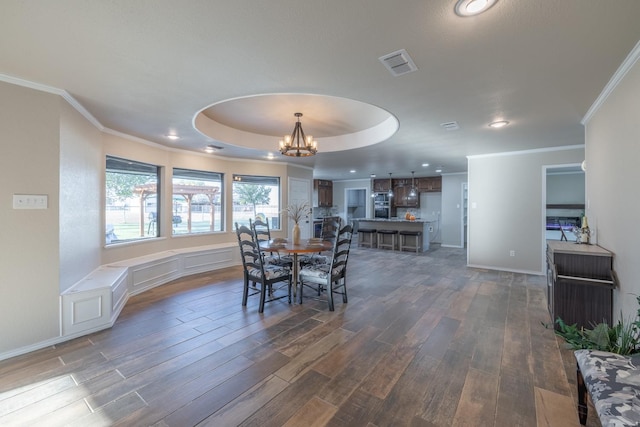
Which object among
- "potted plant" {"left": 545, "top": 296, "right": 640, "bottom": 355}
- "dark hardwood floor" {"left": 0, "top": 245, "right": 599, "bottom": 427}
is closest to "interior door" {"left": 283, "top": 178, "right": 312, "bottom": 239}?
"dark hardwood floor" {"left": 0, "top": 245, "right": 599, "bottom": 427}

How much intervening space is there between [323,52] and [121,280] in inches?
141

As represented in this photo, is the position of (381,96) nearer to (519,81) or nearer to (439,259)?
(519,81)

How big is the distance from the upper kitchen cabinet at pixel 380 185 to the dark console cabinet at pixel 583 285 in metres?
7.73

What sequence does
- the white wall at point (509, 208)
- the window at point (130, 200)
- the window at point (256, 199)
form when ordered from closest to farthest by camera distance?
the window at point (130, 200) → the white wall at point (509, 208) → the window at point (256, 199)

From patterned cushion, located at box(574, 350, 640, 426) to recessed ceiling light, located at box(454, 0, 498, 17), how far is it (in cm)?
203

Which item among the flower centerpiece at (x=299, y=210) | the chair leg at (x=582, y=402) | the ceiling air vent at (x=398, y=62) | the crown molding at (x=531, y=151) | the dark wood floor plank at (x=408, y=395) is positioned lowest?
the dark wood floor plank at (x=408, y=395)

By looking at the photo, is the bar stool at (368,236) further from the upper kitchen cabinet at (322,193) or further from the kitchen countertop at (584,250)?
the kitchen countertop at (584,250)

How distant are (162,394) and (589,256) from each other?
3.98 meters

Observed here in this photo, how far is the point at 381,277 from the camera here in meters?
5.21

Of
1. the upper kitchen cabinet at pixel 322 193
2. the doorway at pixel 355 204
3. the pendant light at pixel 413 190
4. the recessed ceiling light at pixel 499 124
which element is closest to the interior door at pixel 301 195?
the upper kitchen cabinet at pixel 322 193

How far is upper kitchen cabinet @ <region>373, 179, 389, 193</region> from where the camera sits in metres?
10.6

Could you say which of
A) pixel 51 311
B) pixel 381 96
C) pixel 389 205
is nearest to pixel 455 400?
pixel 381 96

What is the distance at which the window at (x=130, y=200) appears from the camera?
421 centimetres

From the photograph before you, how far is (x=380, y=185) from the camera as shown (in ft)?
35.2
